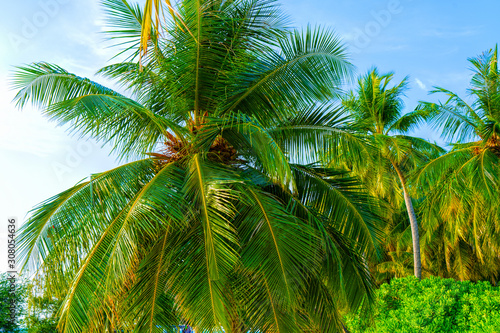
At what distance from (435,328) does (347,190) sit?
4.03 m

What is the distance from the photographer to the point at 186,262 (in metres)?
6.87

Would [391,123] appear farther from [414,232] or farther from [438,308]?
[438,308]

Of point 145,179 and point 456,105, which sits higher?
point 456,105

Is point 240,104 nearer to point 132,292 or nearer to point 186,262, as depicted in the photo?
point 186,262

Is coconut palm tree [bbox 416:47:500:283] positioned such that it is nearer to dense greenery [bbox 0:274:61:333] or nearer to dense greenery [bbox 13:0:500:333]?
dense greenery [bbox 13:0:500:333]

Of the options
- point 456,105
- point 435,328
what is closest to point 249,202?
point 435,328

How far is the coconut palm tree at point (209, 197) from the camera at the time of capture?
21.1ft

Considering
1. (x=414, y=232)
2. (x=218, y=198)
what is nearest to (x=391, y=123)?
(x=414, y=232)

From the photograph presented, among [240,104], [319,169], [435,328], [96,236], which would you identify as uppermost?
[240,104]

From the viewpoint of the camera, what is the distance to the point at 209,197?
6488mm

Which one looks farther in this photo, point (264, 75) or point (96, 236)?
point (264, 75)

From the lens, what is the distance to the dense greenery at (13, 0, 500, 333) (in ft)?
21.2

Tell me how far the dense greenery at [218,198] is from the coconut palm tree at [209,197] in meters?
0.03

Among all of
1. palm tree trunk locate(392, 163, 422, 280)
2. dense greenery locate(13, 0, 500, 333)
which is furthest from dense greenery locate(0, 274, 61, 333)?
palm tree trunk locate(392, 163, 422, 280)
